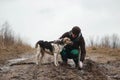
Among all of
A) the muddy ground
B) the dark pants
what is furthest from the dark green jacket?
the muddy ground

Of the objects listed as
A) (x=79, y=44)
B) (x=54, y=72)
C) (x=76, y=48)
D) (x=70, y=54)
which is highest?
(x=79, y=44)

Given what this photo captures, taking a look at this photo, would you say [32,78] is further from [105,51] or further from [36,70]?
[105,51]

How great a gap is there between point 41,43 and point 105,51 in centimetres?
835

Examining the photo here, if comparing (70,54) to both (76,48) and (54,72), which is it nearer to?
(76,48)

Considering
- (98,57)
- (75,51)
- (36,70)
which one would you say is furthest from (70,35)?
(98,57)

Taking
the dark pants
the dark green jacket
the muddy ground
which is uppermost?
the dark green jacket

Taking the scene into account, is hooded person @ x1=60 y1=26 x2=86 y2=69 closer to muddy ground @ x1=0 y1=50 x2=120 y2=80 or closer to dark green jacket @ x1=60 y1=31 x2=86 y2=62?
dark green jacket @ x1=60 y1=31 x2=86 y2=62

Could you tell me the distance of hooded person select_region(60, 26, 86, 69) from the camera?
13447 millimetres

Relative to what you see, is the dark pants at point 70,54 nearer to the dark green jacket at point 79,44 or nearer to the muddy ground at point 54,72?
the dark green jacket at point 79,44

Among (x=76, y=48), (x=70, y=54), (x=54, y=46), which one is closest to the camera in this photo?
(x=54, y=46)

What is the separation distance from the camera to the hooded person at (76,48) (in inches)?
529

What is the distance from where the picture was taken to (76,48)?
45.2 ft

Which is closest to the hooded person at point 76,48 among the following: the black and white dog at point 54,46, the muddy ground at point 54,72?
the black and white dog at point 54,46

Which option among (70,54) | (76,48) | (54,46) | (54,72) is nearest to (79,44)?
(76,48)
